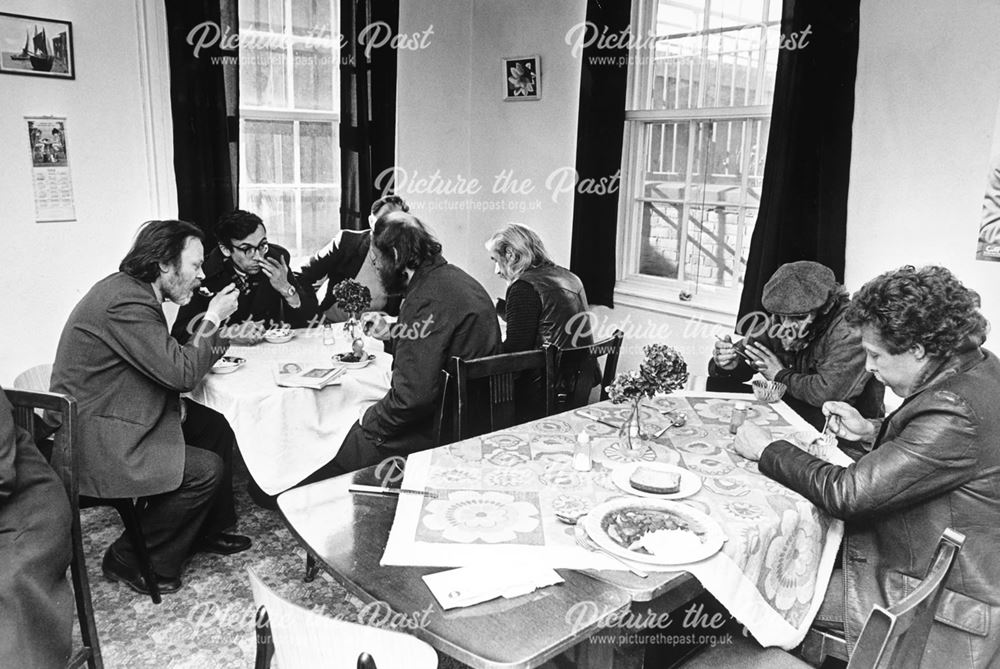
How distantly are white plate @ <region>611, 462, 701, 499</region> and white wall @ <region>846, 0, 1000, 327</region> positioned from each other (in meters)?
2.00

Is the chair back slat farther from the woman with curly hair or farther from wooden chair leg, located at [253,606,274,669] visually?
wooden chair leg, located at [253,606,274,669]

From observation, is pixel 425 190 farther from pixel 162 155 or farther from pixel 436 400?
pixel 436 400

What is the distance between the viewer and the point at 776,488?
75.2 inches

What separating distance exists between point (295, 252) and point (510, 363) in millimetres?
2621

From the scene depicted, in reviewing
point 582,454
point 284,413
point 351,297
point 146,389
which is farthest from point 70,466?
point 351,297

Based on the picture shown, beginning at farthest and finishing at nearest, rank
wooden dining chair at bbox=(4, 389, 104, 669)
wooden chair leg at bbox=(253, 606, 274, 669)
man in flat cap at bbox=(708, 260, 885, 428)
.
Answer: man in flat cap at bbox=(708, 260, 885, 428) < wooden dining chair at bbox=(4, 389, 104, 669) < wooden chair leg at bbox=(253, 606, 274, 669)

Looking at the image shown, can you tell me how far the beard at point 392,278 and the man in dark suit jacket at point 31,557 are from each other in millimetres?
1268

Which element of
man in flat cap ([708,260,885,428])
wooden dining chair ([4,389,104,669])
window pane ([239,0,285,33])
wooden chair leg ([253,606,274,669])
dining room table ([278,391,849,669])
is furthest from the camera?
window pane ([239,0,285,33])

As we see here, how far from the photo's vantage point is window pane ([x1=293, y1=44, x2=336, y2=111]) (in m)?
4.55

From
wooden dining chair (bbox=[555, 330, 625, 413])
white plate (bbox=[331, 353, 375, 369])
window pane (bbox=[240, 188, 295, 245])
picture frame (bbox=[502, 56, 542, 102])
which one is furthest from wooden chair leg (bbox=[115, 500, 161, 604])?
picture frame (bbox=[502, 56, 542, 102])

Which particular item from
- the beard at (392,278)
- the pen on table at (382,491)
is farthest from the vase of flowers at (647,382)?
the beard at (392,278)

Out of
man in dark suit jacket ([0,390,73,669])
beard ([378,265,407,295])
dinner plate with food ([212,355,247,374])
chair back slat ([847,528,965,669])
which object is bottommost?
man in dark suit jacket ([0,390,73,669])

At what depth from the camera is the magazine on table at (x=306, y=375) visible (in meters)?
2.78

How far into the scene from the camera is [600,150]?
177 inches
